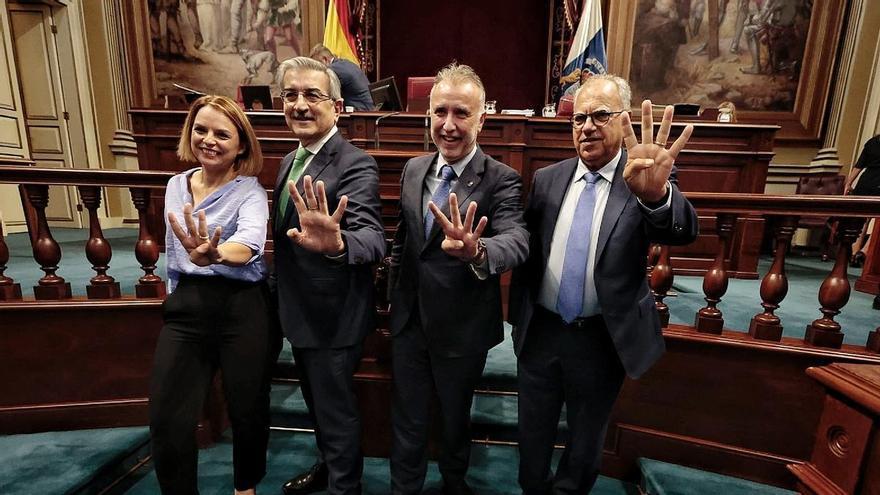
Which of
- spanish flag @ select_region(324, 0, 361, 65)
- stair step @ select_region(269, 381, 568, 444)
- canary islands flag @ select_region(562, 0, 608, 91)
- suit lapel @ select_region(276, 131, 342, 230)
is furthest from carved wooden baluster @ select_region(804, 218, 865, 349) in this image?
spanish flag @ select_region(324, 0, 361, 65)

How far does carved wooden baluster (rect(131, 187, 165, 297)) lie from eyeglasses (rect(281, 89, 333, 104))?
0.98 m

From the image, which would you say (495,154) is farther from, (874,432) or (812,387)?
(874,432)

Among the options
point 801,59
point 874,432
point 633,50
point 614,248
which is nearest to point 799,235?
point 801,59

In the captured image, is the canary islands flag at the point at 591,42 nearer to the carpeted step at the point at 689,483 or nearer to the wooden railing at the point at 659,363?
the wooden railing at the point at 659,363

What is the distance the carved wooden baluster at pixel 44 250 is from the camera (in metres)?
1.86

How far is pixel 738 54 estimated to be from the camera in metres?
5.73

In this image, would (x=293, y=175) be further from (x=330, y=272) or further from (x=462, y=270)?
(x=462, y=270)

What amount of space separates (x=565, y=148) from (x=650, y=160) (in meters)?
2.69

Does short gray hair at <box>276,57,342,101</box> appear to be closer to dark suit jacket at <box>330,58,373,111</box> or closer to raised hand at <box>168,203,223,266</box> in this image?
raised hand at <box>168,203,223,266</box>

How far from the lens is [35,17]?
18.1 feet

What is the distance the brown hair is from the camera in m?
1.37

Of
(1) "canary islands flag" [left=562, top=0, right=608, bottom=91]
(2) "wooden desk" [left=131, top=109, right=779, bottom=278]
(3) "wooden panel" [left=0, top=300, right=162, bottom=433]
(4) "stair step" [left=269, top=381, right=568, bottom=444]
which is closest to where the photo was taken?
(3) "wooden panel" [left=0, top=300, right=162, bottom=433]

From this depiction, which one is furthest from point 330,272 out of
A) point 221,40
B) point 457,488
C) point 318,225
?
point 221,40

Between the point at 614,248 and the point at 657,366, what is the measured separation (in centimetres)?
94
